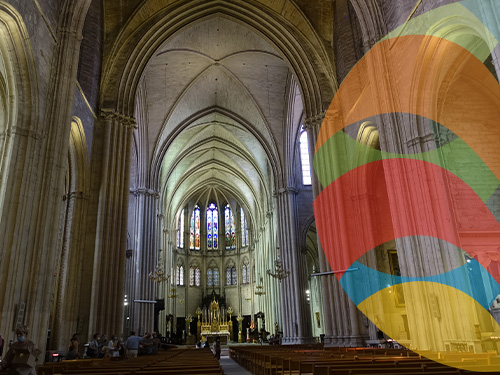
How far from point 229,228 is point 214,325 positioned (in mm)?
11549

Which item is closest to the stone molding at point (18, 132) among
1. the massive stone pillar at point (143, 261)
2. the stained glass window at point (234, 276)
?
the massive stone pillar at point (143, 261)

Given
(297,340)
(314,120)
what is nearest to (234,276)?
(297,340)

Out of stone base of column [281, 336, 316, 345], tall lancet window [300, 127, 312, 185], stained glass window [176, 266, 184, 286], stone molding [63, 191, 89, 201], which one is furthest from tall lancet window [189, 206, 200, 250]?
stone molding [63, 191, 89, 201]

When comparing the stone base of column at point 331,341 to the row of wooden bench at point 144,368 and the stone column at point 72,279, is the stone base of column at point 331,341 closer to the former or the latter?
the stone column at point 72,279

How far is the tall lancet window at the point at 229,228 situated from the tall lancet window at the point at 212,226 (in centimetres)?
109

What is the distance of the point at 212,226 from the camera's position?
44.8 meters

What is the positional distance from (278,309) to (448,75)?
73.5 ft

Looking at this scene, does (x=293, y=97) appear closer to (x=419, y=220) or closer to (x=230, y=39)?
(x=230, y=39)

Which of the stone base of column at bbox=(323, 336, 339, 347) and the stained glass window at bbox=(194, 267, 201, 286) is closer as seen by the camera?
the stone base of column at bbox=(323, 336, 339, 347)

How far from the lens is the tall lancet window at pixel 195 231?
4375 centimetres

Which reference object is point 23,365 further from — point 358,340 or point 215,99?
point 215,99

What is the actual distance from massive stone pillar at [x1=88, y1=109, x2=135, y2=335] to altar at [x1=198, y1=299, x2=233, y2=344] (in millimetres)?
20227

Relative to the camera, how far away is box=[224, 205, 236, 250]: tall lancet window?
145ft

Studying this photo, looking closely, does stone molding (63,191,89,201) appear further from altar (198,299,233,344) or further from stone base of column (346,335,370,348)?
altar (198,299,233,344)
